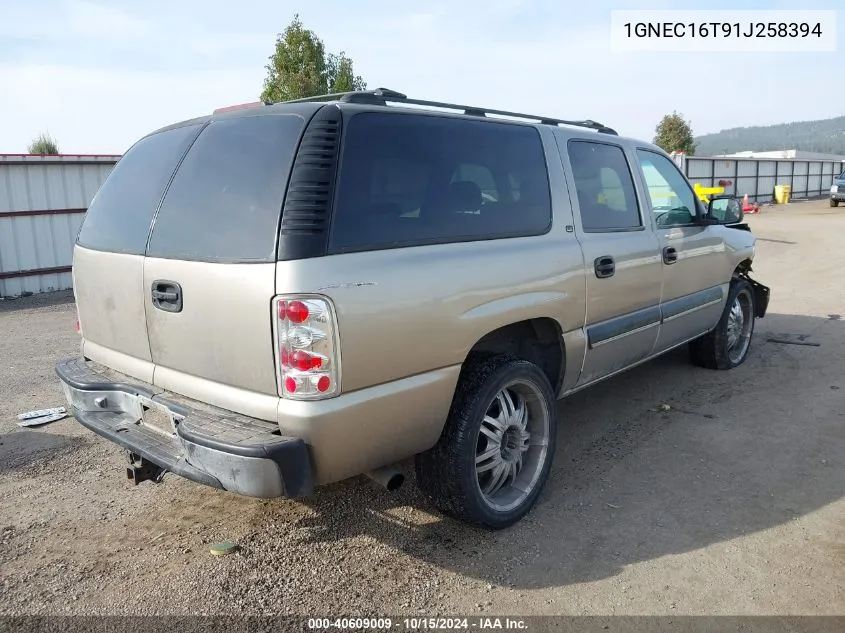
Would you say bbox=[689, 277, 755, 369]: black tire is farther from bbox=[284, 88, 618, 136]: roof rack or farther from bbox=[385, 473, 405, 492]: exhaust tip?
bbox=[385, 473, 405, 492]: exhaust tip

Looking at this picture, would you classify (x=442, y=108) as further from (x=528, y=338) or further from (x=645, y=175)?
(x=645, y=175)

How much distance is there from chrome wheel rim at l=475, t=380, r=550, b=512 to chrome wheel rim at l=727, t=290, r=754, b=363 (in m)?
3.16

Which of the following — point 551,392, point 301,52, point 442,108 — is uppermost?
point 301,52

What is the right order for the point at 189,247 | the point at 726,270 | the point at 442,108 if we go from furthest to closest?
the point at 726,270, the point at 442,108, the point at 189,247

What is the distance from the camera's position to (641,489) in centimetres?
375

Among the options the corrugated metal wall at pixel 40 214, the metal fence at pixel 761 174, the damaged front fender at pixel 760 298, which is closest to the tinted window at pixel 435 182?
the damaged front fender at pixel 760 298

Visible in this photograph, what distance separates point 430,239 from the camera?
9.65 feet

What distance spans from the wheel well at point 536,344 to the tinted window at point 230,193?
4.25 ft

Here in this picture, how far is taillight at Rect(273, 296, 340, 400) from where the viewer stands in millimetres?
2490

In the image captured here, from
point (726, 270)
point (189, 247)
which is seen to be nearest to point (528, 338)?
point (189, 247)

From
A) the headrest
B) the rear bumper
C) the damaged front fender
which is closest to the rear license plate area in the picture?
the rear bumper

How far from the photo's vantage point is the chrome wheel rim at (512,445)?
333cm

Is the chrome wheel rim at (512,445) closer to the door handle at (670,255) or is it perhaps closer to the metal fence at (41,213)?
the door handle at (670,255)

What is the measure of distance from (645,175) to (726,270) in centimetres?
142
